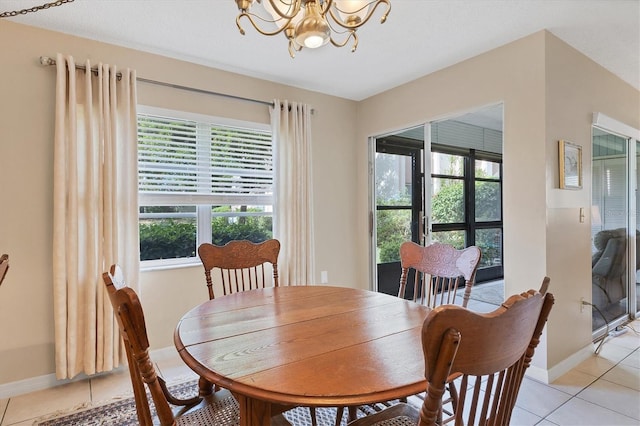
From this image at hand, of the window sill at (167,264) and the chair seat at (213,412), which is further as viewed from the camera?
the window sill at (167,264)

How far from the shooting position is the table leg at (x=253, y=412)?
954 millimetres

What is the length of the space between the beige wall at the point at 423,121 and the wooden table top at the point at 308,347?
1.38 m

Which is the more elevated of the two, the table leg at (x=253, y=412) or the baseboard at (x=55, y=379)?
the table leg at (x=253, y=412)

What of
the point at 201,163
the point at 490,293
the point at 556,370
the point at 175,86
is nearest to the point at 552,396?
the point at 556,370

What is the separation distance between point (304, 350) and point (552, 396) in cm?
204

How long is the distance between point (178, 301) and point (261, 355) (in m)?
2.07

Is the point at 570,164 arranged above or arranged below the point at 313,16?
below

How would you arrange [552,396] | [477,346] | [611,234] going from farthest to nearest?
[611,234]
[552,396]
[477,346]

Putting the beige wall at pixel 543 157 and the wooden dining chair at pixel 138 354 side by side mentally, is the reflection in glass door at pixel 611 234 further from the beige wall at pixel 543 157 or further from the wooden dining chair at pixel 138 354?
the wooden dining chair at pixel 138 354

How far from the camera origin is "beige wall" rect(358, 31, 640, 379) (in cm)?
236

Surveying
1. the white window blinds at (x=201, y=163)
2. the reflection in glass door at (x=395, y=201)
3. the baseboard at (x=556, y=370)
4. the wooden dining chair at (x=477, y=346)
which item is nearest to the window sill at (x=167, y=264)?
the white window blinds at (x=201, y=163)

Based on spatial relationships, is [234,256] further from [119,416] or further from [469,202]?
[469,202]

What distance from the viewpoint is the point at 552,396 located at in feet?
7.12

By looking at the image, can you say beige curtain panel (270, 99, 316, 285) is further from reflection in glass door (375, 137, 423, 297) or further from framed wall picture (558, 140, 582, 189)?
framed wall picture (558, 140, 582, 189)
